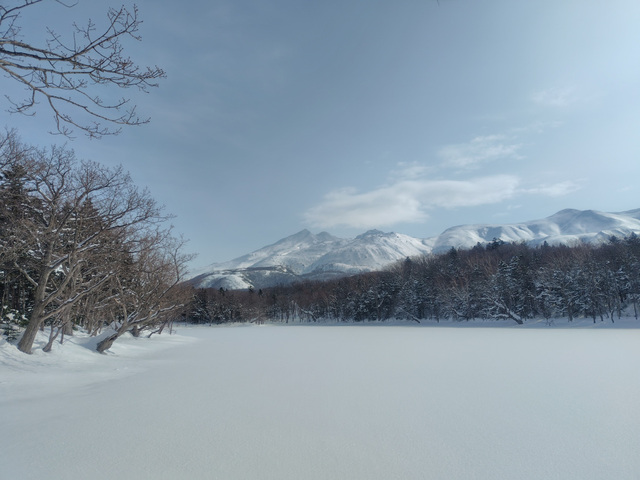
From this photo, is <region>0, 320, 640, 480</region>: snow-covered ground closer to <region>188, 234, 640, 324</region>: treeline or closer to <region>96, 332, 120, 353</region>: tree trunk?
<region>96, 332, 120, 353</region>: tree trunk

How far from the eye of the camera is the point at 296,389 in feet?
24.9

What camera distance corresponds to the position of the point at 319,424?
16.9ft

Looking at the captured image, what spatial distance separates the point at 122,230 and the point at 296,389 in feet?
35.6

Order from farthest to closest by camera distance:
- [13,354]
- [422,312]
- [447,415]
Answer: [422,312], [13,354], [447,415]

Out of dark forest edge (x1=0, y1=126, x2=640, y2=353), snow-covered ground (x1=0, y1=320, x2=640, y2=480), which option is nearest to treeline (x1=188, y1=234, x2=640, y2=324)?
dark forest edge (x1=0, y1=126, x2=640, y2=353)

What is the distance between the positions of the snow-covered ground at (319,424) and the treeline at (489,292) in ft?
134

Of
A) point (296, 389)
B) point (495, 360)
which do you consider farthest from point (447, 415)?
point (495, 360)

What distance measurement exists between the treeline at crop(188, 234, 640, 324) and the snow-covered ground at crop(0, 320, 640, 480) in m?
40.9

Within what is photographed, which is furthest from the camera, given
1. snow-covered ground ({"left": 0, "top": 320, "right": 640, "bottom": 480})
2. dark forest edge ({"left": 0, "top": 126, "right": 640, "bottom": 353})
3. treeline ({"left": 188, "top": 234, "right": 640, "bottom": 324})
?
treeline ({"left": 188, "top": 234, "right": 640, "bottom": 324})

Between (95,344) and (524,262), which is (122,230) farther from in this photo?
(524,262)

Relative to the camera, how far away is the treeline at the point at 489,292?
134 feet

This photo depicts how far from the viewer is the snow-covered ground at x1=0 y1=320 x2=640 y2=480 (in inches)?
146

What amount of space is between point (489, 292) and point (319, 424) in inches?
1918

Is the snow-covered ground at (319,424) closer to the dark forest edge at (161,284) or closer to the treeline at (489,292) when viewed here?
the dark forest edge at (161,284)
